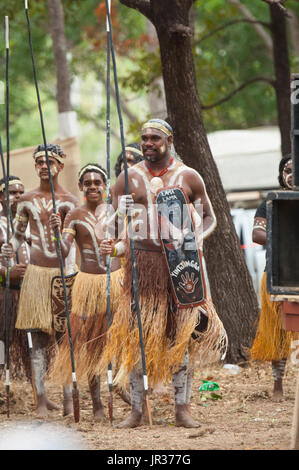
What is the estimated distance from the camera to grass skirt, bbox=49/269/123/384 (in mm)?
6871

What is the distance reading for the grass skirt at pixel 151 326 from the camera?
6.30m

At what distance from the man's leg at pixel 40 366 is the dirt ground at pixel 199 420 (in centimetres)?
11

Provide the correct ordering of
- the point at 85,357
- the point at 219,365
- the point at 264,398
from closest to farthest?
1. the point at 85,357
2. the point at 264,398
3. the point at 219,365

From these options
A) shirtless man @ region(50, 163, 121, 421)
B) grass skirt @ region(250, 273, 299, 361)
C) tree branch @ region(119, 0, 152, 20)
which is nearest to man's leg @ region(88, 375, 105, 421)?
shirtless man @ region(50, 163, 121, 421)

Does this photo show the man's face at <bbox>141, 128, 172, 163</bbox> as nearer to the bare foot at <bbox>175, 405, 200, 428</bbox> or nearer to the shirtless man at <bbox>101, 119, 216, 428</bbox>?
the shirtless man at <bbox>101, 119, 216, 428</bbox>

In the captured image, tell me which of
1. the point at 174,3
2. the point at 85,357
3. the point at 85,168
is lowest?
the point at 85,357

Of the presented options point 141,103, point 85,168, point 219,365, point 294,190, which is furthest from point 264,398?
point 141,103

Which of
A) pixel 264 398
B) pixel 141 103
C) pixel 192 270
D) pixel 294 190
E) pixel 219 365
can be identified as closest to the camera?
pixel 294 190

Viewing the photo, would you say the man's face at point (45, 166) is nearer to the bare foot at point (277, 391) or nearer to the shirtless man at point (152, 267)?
the shirtless man at point (152, 267)

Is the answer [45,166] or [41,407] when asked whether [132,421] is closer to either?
A: [41,407]

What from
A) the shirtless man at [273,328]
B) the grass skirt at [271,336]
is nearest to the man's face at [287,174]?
the shirtless man at [273,328]
